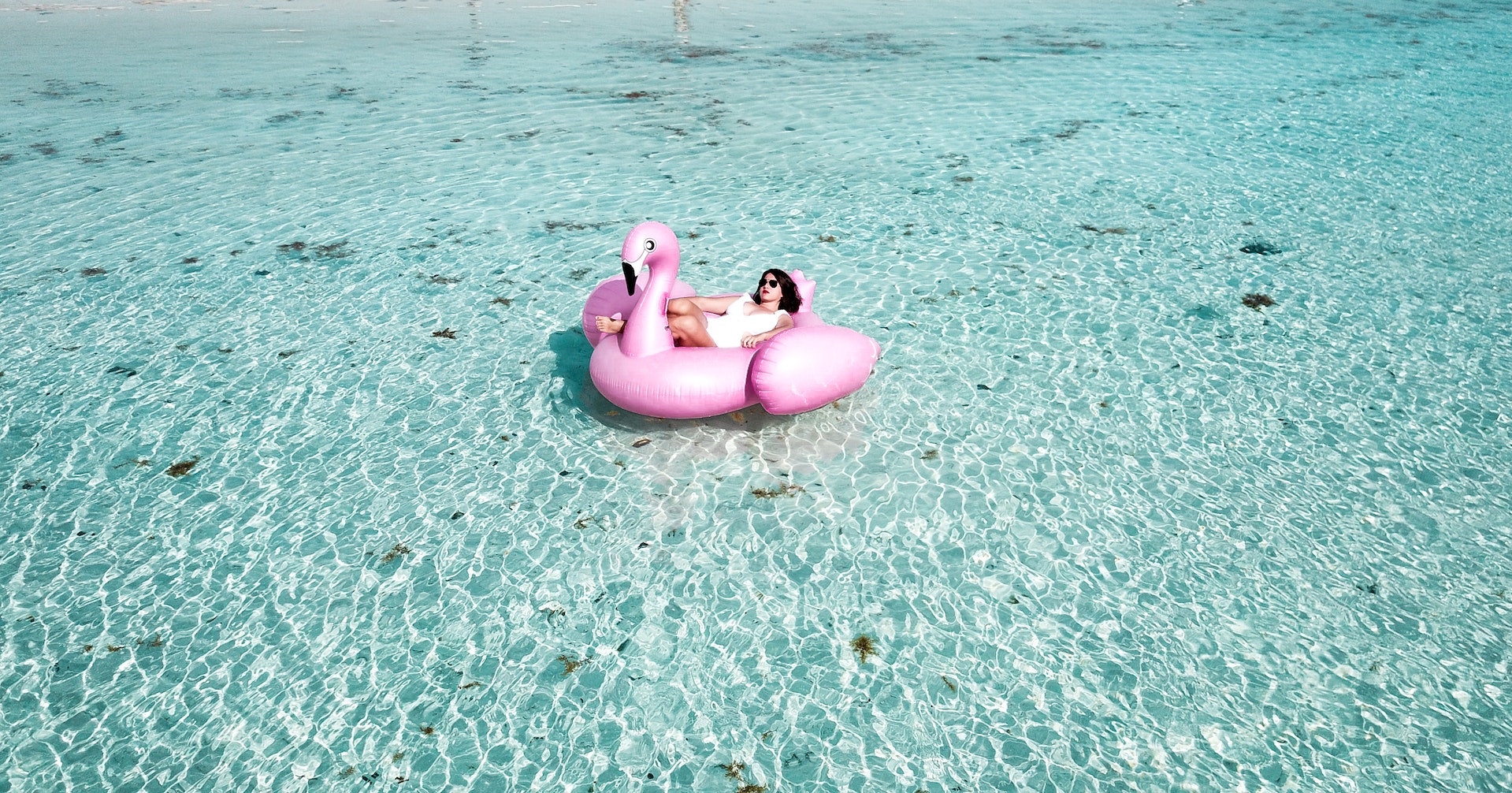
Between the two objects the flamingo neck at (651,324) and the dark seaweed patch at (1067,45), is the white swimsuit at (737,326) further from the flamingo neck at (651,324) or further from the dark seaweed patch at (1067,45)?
the dark seaweed patch at (1067,45)

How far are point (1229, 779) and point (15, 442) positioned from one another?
490 centimetres

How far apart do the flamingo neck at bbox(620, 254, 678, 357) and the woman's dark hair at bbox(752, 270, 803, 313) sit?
458 mm

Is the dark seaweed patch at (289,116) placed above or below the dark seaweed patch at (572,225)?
above

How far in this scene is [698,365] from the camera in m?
4.19

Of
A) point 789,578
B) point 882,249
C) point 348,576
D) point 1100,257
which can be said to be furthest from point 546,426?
point 1100,257

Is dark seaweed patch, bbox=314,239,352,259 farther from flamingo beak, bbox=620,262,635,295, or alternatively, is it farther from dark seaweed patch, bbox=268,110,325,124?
dark seaweed patch, bbox=268,110,325,124

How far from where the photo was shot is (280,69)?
1164 centimetres

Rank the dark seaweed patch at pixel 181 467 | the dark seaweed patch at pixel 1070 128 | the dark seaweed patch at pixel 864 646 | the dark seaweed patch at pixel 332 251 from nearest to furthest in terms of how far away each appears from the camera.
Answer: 1. the dark seaweed patch at pixel 864 646
2. the dark seaweed patch at pixel 181 467
3. the dark seaweed patch at pixel 332 251
4. the dark seaweed patch at pixel 1070 128

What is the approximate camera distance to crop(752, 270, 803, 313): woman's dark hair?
4.52 m

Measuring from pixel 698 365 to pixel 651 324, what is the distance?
28 cm

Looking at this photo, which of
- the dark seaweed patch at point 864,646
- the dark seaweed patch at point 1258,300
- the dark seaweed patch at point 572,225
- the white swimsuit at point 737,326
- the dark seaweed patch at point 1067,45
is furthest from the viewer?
the dark seaweed patch at point 1067,45

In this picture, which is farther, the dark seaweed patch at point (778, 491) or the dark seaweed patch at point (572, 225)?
the dark seaweed patch at point (572, 225)

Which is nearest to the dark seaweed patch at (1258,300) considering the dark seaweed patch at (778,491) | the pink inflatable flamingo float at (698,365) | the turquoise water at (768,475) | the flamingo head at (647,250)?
the turquoise water at (768,475)

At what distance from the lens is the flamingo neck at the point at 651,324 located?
4.27 m
